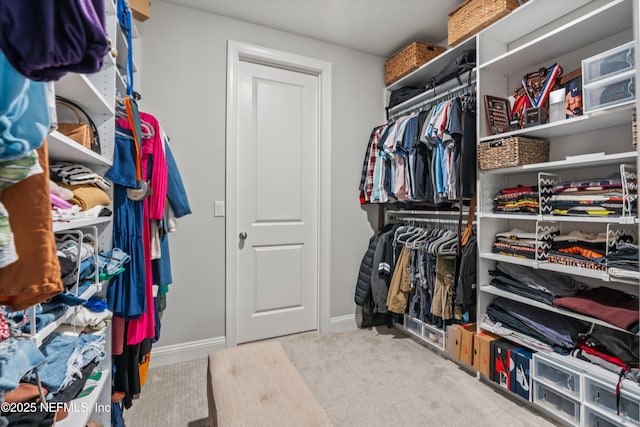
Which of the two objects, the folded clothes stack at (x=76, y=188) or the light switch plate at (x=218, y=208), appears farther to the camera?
the light switch plate at (x=218, y=208)

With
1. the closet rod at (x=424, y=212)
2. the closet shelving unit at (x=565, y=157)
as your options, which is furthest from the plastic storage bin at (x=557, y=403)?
the closet rod at (x=424, y=212)

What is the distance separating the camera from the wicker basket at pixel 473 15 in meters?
1.92

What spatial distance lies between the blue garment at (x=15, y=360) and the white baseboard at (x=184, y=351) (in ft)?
6.02

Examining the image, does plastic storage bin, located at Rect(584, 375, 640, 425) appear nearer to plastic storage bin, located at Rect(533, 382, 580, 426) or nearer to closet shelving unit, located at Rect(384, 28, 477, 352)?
plastic storage bin, located at Rect(533, 382, 580, 426)

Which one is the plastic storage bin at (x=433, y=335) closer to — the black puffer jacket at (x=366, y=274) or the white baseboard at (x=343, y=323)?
the black puffer jacket at (x=366, y=274)

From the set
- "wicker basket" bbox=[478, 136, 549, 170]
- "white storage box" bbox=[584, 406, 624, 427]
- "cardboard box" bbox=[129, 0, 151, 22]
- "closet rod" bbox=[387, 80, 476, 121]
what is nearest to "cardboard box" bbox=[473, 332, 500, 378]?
"white storage box" bbox=[584, 406, 624, 427]

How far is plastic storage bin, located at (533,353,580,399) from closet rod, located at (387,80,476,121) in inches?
68.1

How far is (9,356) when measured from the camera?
0.61 m

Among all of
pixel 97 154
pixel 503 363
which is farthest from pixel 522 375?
pixel 97 154

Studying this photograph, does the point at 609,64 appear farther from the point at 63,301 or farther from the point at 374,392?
the point at 63,301

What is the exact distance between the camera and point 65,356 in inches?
38.3

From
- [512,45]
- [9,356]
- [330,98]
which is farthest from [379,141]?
[9,356]

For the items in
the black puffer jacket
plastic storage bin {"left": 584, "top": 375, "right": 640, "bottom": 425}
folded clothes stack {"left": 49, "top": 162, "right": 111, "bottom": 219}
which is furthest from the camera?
the black puffer jacket

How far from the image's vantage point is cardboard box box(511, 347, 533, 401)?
1.75 m
